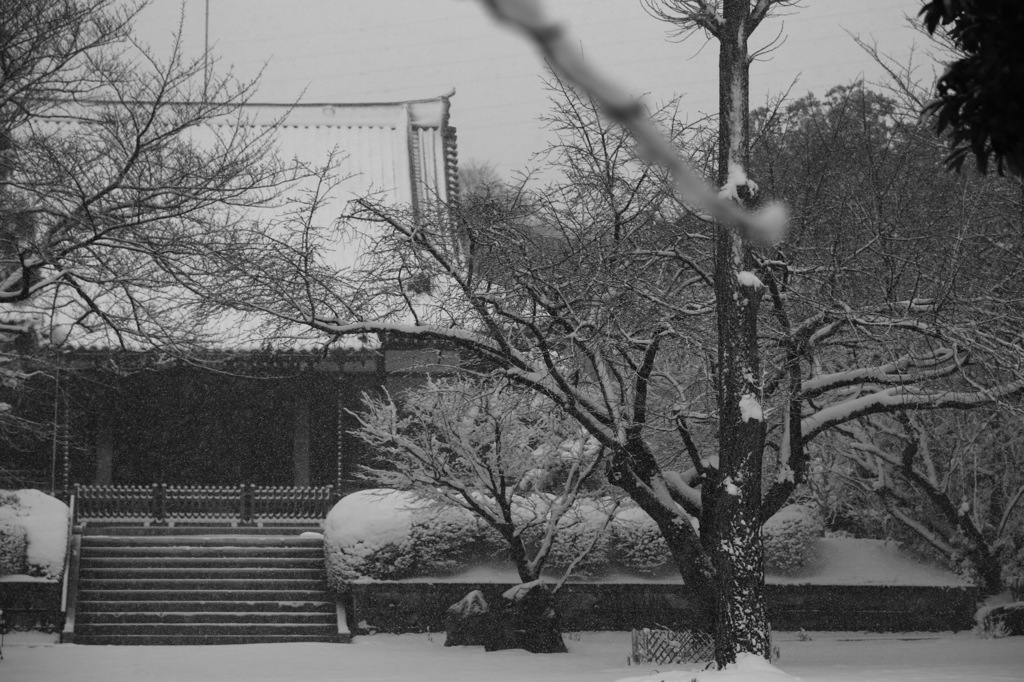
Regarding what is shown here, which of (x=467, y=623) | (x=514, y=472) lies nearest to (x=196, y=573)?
(x=467, y=623)

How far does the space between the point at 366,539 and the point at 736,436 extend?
979cm

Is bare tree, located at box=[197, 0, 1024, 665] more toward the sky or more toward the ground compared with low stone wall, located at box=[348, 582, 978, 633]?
more toward the sky

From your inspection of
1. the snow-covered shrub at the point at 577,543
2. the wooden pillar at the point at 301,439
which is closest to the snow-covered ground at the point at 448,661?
the snow-covered shrub at the point at 577,543

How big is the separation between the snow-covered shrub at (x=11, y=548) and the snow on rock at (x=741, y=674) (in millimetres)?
12441

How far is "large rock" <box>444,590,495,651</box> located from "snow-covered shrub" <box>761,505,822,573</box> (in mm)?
5620

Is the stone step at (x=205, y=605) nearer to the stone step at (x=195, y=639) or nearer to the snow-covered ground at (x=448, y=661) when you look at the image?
the stone step at (x=195, y=639)

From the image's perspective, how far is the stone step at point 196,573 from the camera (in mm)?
18438

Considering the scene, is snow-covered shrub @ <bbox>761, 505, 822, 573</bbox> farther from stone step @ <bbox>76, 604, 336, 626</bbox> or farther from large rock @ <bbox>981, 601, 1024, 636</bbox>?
stone step @ <bbox>76, 604, 336, 626</bbox>

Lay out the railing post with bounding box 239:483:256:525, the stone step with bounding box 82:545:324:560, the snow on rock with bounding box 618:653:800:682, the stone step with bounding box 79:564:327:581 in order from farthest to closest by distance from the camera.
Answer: the railing post with bounding box 239:483:256:525, the stone step with bounding box 82:545:324:560, the stone step with bounding box 79:564:327:581, the snow on rock with bounding box 618:653:800:682

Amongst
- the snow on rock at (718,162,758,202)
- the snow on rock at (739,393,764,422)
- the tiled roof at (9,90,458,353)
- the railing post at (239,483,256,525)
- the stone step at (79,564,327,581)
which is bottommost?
the stone step at (79,564,327,581)

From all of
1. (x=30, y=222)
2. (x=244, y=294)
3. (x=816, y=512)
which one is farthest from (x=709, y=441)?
(x=30, y=222)

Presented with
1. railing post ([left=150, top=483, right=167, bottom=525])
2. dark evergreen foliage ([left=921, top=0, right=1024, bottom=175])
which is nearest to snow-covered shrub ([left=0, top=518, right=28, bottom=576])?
railing post ([left=150, top=483, right=167, bottom=525])

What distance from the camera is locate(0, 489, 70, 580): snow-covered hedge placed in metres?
17.2

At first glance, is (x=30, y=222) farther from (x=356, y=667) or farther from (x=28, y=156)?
(x=356, y=667)
